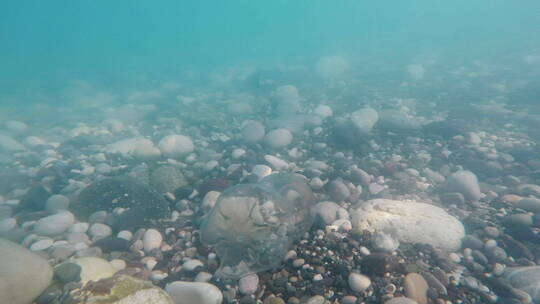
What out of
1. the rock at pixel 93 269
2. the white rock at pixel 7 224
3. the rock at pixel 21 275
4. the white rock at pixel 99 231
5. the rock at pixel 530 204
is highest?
the rock at pixel 21 275

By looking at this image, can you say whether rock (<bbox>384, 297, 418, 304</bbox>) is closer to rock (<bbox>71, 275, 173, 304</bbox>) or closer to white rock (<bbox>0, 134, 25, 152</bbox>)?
rock (<bbox>71, 275, 173, 304</bbox>)

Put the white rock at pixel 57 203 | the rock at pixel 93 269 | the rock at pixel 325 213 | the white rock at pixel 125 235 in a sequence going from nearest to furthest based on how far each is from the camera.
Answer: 1. the rock at pixel 93 269
2. the rock at pixel 325 213
3. the white rock at pixel 125 235
4. the white rock at pixel 57 203

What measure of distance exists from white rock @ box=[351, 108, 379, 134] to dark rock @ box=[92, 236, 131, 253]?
5864 mm

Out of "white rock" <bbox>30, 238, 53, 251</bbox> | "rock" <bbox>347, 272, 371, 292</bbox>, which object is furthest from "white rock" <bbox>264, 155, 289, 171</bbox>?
"white rock" <bbox>30, 238, 53, 251</bbox>

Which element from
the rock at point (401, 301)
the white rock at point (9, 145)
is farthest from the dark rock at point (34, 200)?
the rock at point (401, 301)

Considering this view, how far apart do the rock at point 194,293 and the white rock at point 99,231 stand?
1.95m

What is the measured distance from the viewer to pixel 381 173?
5824 mm

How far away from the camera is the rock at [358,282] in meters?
3.15

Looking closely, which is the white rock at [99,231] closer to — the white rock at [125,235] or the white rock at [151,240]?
the white rock at [125,235]

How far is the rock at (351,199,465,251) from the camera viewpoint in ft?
12.7

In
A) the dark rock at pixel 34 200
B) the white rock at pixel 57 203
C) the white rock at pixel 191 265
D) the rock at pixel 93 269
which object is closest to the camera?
the rock at pixel 93 269

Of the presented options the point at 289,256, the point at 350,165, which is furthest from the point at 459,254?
the point at 350,165

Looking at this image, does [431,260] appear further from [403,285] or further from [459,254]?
[403,285]

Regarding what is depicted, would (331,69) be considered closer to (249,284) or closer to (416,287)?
(416,287)
